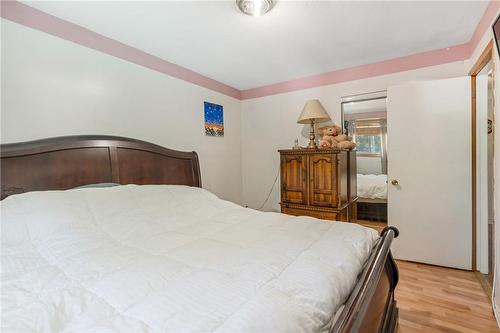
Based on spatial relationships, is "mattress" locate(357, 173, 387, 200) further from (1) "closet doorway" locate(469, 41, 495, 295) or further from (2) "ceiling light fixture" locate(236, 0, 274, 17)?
(2) "ceiling light fixture" locate(236, 0, 274, 17)

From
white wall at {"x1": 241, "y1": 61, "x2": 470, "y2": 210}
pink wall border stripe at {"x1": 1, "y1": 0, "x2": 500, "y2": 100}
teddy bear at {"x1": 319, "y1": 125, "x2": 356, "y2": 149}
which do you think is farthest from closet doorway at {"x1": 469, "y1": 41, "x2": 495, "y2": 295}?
teddy bear at {"x1": 319, "y1": 125, "x2": 356, "y2": 149}

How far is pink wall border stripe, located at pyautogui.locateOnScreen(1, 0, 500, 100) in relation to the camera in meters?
1.72

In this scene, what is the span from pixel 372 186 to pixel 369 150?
0.46 m

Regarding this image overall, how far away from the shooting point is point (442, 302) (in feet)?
6.06

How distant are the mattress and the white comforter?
171 centimetres

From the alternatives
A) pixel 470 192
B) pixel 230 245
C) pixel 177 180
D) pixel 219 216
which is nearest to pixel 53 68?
pixel 177 180

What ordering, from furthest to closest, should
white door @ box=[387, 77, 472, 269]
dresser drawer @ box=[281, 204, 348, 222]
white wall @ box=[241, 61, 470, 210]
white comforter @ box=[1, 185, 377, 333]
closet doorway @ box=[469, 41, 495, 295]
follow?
white wall @ box=[241, 61, 470, 210]
dresser drawer @ box=[281, 204, 348, 222]
white door @ box=[387, 77, 472, 269]
closet doorway @ box=[469, 41, 495, 295]
white comforter @ box=[1, 185, 377, 333]

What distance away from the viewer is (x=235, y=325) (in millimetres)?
603

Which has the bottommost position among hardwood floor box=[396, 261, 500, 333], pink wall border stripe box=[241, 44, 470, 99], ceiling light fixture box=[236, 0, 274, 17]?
hardwood floor box=[396, 261, 500, 333]

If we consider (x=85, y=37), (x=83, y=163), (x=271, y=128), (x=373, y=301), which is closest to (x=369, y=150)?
(x=271, y=128)

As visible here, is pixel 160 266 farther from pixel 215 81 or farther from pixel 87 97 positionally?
pixel 215 81

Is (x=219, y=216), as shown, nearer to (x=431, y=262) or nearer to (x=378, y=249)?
(x=378, y=249)

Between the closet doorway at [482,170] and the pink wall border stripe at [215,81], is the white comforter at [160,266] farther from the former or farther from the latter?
the closet doorway at [482,170]

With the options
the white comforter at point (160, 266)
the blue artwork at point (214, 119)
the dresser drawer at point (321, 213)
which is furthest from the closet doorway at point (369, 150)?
the white comforter at point (160, 266)
